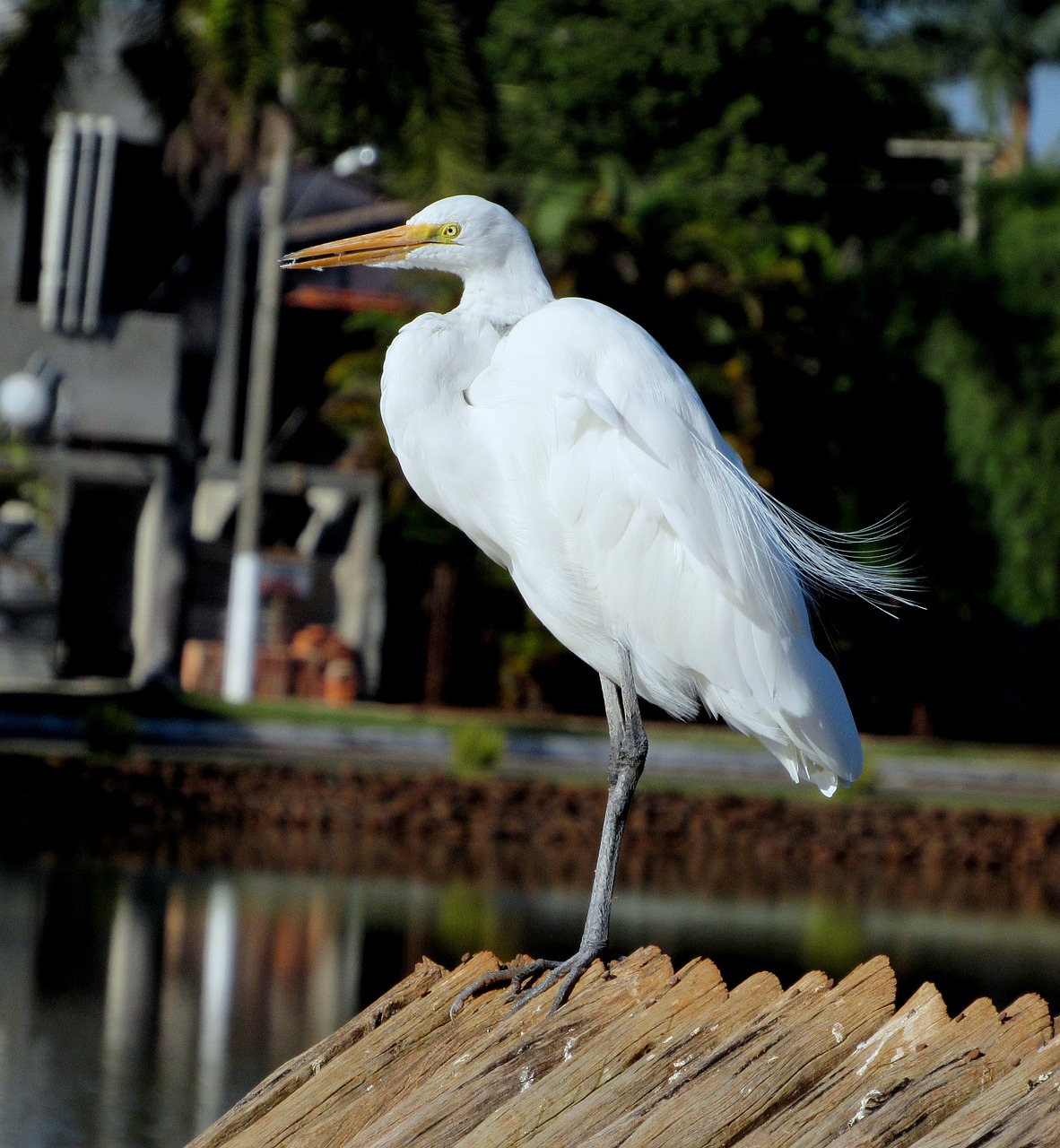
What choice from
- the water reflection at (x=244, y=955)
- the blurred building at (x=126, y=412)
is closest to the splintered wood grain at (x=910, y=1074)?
the water reflection at (x=244, y=955)

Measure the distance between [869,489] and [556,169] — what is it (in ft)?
34.1

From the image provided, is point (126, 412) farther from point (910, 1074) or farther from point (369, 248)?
point (910, 1074)

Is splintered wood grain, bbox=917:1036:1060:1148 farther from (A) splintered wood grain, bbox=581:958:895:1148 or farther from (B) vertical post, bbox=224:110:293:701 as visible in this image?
(B) vertical post, bbox=224:110:293:701

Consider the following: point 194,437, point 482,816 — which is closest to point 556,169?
point 194,437

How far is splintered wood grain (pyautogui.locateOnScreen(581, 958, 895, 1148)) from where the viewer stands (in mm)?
2404

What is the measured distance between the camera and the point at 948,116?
33406mm

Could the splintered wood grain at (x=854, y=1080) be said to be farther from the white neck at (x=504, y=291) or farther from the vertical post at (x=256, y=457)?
the vertical post at (x=256, y=457)

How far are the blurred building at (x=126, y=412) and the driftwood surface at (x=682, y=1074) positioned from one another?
15.7 meters

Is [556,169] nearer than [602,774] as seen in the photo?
No

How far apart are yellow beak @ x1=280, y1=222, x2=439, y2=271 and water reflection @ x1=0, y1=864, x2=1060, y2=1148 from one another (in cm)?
349

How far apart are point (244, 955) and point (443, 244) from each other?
551 cm

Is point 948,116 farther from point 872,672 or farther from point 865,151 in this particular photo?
point 872,672

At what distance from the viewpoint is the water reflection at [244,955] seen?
6613mm

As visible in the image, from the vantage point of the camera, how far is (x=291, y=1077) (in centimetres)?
299
